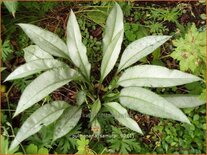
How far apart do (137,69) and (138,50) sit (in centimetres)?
9

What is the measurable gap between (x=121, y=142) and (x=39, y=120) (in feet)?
1.29

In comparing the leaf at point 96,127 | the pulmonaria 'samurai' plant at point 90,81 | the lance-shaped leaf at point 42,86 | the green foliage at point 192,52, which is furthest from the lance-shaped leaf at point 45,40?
the green foliage at point 192,52

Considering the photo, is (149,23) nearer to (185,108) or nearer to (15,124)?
(185,108)

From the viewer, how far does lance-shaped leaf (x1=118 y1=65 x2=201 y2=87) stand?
1.53 meters

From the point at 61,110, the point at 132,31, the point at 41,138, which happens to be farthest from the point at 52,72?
the point at 132,31

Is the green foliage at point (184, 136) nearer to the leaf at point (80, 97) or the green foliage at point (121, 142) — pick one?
the green foliage at point (121, 142)

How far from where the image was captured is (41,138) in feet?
5.57

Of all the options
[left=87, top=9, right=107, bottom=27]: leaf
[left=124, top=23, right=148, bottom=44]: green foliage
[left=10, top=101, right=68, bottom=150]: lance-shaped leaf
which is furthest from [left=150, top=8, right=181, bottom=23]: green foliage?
[left=10, top=101, right=68, bottom=150]: lance-shaped leaf

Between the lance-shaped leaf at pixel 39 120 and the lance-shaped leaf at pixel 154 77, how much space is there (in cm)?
31

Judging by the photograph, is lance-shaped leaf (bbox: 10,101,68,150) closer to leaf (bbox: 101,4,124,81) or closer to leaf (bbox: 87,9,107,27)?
leaf (bbox: 101,4,124,81)

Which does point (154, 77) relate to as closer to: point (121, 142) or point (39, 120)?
point (121, 142)

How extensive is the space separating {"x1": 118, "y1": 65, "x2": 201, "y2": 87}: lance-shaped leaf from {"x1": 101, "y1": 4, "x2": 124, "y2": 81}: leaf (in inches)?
3.9

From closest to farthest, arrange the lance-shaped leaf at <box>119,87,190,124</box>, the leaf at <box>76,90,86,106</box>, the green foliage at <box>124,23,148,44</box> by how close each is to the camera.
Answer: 1. the lance-shaped leaf at <box>119,87,190,124</box>
2. the leaf at <box>76,90,86,106</box>
3. the green foliage at <box>124,23,148,44</box>

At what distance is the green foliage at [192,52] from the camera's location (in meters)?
1.64
